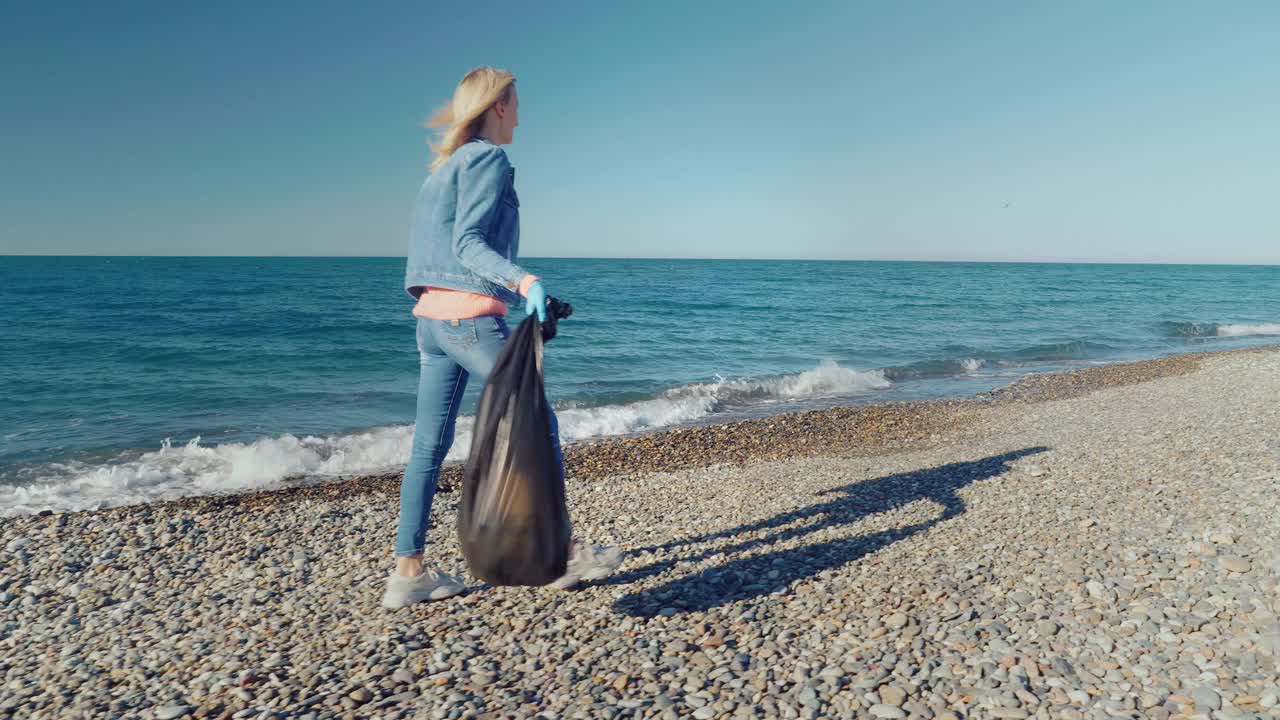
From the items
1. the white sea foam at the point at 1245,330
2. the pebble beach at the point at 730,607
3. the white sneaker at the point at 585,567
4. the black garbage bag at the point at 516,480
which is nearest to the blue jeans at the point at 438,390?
the black garbage bag at the point at 516,480

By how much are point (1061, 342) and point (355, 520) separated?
69.5ft

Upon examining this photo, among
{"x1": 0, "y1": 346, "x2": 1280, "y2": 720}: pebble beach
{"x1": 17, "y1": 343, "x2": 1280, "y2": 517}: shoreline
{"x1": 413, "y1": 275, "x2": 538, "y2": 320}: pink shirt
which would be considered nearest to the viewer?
{"x1": 0, "y1": 346, "x2": 1280, "y2": 720}: pebble beach

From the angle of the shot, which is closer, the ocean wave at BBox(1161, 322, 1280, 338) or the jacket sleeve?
the jacket sleeve

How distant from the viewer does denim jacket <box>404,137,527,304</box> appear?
3057 millimetres

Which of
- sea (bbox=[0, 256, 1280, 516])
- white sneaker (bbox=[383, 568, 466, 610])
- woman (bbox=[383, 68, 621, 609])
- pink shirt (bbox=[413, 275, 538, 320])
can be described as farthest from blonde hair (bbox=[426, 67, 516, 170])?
sea (bbox=[0, 256, 1280, 516])

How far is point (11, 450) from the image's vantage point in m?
9.20

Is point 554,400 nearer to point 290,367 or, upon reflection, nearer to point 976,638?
point 290,367

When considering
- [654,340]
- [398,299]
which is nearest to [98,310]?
[398,299]

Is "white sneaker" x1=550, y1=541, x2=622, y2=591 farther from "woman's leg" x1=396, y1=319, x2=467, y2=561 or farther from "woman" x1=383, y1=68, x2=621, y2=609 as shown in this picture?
"woman" x1=383, y1=68, x2=621, y2=609

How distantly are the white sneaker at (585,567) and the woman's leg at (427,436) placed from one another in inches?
29.2

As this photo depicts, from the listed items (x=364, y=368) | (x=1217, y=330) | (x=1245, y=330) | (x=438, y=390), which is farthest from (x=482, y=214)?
(x=1245, y=330)

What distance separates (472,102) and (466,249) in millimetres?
679

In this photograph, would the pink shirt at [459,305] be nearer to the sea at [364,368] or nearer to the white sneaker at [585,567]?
the white sneaker at [585,567]

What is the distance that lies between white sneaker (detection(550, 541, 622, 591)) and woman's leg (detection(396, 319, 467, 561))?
74 cm
